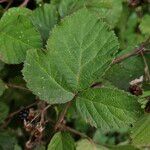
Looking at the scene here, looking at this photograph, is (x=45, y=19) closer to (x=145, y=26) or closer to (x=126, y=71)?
(x=126, y=71)

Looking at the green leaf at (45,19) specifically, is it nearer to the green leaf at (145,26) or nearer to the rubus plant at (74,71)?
the rubus plant at (74,71)

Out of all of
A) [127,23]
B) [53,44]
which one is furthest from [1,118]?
[127,23]

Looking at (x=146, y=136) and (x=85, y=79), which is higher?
(x=85, y=79)

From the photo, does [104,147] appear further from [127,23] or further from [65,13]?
[127,23]

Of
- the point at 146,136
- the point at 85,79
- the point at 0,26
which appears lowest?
the point at 146,136

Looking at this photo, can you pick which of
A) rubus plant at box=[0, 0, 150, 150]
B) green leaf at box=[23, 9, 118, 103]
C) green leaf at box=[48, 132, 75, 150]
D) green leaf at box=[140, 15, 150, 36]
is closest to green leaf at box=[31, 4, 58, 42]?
rubus plant at box=[0, 0, 150, 150]

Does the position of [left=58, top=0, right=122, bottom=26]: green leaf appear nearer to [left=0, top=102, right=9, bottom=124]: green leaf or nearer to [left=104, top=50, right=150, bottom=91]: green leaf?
[left=104, top=50, right=150, bottom=91]: green leaf

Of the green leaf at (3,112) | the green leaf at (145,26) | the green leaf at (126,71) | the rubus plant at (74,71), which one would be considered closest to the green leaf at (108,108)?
the rubus plant at (74,71)

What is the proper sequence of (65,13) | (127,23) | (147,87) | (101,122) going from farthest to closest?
1. (127,23)
2. (65,13)
3. (147,87)
4. (101,122)
